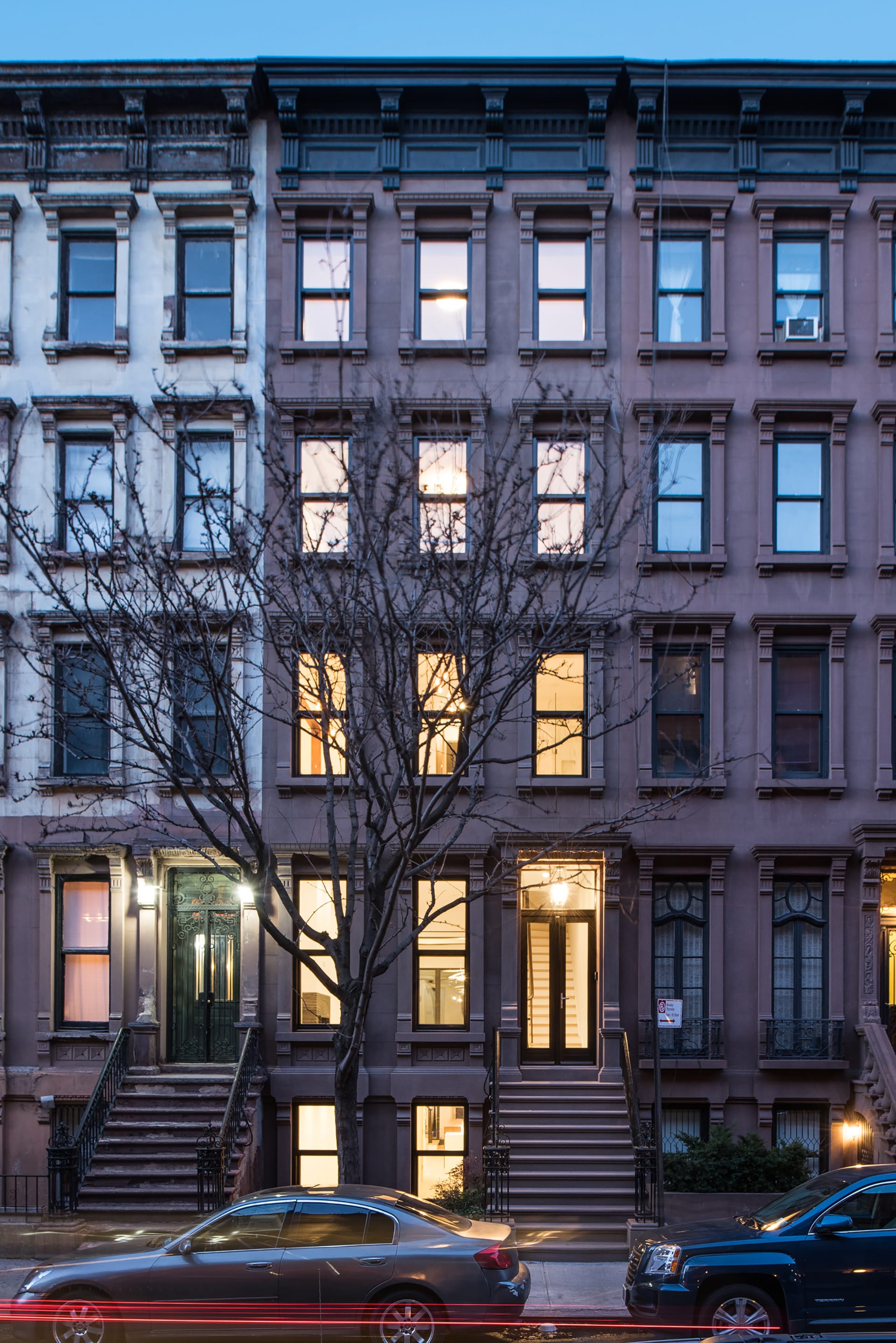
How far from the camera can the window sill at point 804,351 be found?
60.5ft

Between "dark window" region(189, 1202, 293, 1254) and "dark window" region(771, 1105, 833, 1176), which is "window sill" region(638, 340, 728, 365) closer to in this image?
"dark window" region(771, 1105, 833, 1176)

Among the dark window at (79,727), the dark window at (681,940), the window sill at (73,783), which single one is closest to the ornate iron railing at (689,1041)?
the dark window at (681,940)

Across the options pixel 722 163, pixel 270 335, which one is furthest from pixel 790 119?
pixel 270 335

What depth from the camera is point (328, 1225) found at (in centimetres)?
1034

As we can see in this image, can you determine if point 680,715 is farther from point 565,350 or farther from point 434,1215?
point 434,1215

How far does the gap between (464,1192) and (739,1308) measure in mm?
5859

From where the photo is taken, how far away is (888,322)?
1858 centimetres

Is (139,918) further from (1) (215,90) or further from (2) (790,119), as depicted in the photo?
(2) (790,119)

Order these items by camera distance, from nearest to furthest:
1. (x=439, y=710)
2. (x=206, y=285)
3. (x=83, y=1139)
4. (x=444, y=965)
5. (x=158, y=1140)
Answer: (x=83, y=1139) < (x=158, y=1140) < (x=439, y=710) < (x=444, y=965) < (x=206, y=285)

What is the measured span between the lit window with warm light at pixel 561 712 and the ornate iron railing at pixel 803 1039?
4601 mm

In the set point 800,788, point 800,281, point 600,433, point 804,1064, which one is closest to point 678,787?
point 800,788

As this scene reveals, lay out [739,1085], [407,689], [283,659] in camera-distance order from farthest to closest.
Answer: [739,1085] < [407,689] < [283,659]

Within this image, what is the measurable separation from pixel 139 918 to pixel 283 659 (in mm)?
6732

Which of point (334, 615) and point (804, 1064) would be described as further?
point (804, 1064)
